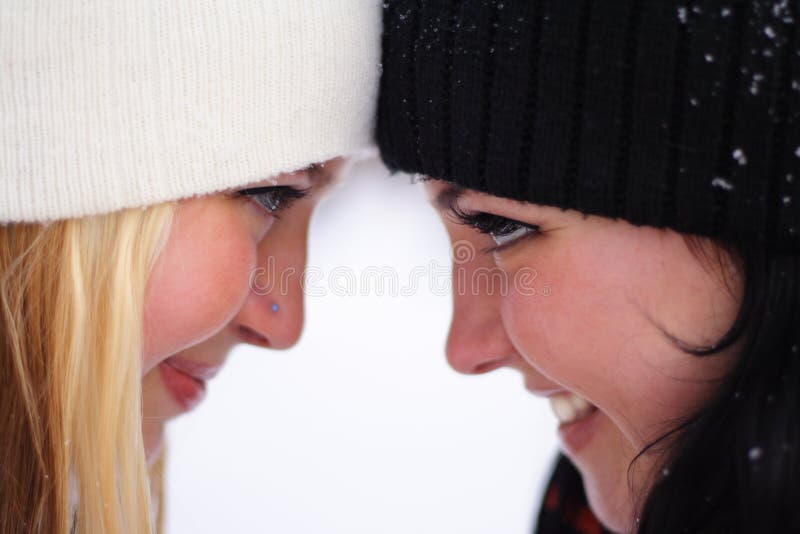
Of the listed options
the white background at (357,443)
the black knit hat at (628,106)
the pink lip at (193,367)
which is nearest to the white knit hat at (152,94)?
the black knit hat at (628,106)

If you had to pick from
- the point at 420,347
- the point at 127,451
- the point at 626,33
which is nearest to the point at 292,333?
the point at 127,451

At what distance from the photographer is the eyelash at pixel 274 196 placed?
1.27 metres

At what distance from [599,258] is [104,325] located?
65 cm

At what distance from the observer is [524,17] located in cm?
109

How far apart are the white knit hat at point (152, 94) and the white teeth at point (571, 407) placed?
70cm

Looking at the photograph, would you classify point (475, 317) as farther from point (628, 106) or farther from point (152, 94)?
point (152, 94)

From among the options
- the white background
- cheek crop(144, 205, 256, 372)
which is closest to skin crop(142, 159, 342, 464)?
cheek crop(144, 205, 256, 372)

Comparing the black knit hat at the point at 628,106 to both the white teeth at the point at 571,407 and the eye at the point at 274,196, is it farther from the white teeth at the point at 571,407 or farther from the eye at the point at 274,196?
the white teeth at the point at 571,407

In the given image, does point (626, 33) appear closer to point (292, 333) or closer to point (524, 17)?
point (524, 17)

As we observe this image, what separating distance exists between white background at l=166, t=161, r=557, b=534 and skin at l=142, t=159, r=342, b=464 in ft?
1.47

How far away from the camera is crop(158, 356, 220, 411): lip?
5.08 ft

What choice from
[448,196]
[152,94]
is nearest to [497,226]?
[448,196]

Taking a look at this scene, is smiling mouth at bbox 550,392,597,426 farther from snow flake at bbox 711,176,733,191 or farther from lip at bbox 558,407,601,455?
snow flake at bbox 711,176,733,191

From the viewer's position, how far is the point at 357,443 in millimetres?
1974
